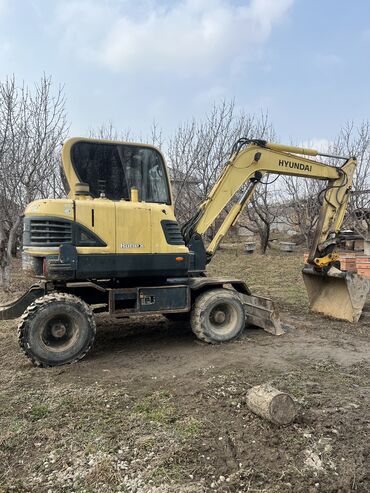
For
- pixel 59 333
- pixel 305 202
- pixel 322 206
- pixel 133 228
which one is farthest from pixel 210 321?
pixel 305 202

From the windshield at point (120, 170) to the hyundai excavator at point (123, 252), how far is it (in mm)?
14

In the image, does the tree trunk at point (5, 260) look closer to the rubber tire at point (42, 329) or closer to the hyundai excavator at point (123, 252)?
the hyundai excavator at point (123, 252)

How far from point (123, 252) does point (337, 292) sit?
442 cm

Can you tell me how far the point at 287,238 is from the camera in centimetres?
3108

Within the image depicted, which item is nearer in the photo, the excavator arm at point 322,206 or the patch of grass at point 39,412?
the patch of grass at point 39,412

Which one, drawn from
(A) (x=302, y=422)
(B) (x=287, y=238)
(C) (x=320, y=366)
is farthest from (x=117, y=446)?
(B) (x=287, y=238)

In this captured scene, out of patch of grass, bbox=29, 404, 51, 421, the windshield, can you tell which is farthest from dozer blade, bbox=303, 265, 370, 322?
patch of grass, bbox=29, 404, 51, 421

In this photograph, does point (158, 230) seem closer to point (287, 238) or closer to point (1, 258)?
point (1, 258)

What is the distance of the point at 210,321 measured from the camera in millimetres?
6188

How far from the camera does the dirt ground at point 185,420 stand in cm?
285

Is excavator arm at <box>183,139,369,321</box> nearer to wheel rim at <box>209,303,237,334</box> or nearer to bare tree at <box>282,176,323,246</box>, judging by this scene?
wheel rim at <box>209,303,237,334</box>

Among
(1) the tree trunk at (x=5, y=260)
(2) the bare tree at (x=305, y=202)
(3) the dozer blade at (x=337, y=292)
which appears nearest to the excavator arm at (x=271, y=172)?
(3) the dozer blade at (x=337, y=292)

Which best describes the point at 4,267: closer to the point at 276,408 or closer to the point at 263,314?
the point at 263,314

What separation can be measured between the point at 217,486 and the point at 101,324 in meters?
4.90
